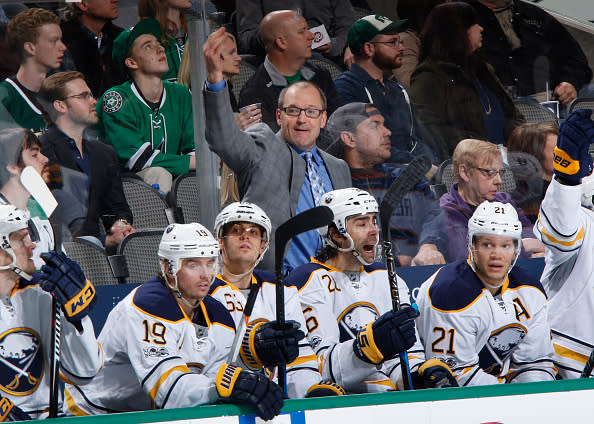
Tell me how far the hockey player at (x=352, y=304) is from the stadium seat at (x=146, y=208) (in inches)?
24.5

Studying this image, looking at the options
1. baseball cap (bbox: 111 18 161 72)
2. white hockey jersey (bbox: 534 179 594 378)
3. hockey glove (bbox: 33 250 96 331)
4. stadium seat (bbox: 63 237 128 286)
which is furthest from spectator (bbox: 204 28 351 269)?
hockey glove (bbox: 33 250 96 331)

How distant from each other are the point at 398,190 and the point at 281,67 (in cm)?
94

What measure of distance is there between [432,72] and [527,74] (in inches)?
19.9

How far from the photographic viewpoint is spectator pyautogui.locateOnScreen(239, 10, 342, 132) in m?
3.81

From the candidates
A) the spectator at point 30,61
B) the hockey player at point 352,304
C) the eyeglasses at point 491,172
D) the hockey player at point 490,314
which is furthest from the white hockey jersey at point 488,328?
the spectator at point 30,61

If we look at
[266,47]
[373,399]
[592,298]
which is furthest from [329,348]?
[266,47]

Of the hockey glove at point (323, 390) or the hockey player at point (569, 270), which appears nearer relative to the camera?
the hockey glove at point (323, 390)

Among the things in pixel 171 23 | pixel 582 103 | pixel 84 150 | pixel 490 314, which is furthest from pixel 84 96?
pixel 582 103

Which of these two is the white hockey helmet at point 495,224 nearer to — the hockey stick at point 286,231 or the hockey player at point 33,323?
the hockey stick at point 286,231

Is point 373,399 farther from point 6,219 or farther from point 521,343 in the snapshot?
point 6,219

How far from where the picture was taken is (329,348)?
10.3 feet

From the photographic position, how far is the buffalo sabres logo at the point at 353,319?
3.26m

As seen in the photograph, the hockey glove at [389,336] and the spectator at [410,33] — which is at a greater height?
the spectator at [410,33]

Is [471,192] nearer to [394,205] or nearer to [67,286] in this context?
[394,205]
